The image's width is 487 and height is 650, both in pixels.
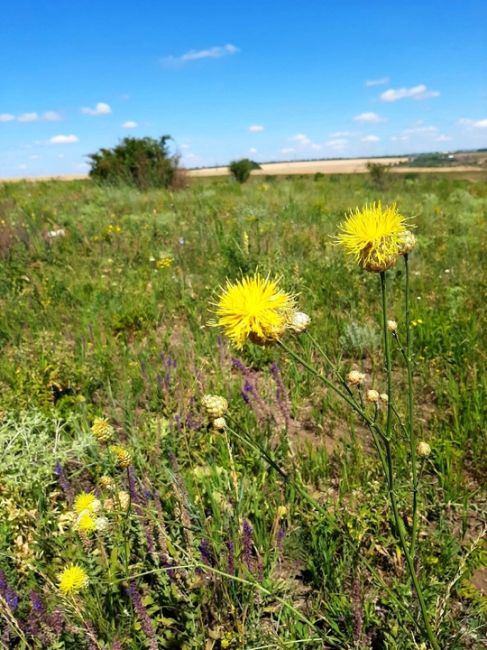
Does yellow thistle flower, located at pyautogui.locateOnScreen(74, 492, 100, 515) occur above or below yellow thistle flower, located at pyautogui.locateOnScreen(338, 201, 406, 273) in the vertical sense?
below

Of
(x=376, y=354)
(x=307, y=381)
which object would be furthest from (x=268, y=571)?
(x=376, y=354)

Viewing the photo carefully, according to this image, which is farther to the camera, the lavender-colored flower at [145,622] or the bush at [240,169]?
the bush at [240,169]

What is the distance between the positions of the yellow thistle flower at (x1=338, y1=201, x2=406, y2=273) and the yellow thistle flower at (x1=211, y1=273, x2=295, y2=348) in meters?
0.23

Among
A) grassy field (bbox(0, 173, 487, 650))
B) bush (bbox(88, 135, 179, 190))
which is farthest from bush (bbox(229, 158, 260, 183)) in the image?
grassy field (bbox(0, 173, 487, 650))

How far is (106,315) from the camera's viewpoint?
12.1ft

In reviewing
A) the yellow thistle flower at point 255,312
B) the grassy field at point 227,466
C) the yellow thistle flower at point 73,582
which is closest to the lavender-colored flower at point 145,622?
the grassy field at point 227,466

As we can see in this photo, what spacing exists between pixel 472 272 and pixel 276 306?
11.9ft

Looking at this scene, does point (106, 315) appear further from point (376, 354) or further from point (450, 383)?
point (450, 383)

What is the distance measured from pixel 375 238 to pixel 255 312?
37cm

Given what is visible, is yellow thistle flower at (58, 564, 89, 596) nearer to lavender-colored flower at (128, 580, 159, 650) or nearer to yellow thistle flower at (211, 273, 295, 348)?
lavender-colored flower at (128, 580, 159, 650)

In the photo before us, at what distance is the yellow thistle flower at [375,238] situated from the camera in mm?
1111

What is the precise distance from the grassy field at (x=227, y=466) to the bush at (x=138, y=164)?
387 inches

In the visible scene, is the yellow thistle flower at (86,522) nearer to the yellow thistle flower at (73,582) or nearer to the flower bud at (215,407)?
the yellow thistle flower at (73,582)

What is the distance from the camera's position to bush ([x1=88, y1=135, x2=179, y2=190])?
1384 cm
